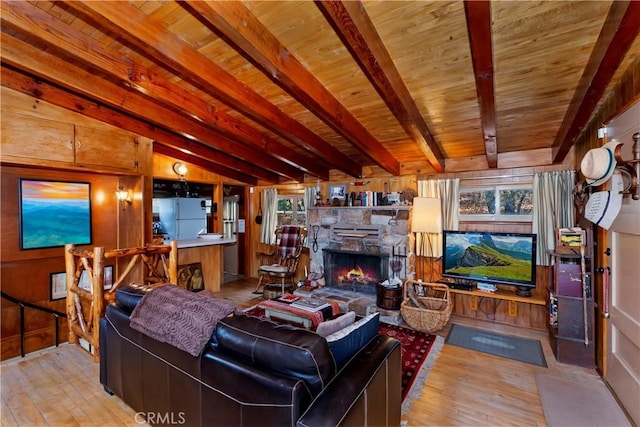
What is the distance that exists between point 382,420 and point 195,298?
128 cm

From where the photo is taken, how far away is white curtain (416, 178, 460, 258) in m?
4.09

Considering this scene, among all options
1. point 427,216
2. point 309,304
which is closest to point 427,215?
point 427,216

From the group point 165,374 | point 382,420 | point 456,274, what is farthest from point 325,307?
point 456,274

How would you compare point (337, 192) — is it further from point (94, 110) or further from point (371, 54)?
point (94, 110)

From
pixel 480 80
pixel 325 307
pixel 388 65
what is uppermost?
pixel 388 65

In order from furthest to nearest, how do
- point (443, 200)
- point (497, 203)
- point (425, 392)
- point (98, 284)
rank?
1. point (443, 200)
2. point (497, 203)
3. point (98, 284)
4. point (425, 392)

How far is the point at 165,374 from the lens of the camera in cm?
167

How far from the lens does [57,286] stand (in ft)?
11.3

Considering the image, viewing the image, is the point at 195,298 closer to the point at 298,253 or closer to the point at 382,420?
the point at 382,420

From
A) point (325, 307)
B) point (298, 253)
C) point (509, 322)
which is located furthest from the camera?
point (298, 253)

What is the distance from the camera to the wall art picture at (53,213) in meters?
3.15

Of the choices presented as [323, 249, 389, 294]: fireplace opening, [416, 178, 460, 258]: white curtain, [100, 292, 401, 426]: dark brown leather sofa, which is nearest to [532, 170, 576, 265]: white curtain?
[416, 178, 460, 258]: white curtain

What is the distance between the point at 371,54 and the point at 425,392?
2607 millimetres

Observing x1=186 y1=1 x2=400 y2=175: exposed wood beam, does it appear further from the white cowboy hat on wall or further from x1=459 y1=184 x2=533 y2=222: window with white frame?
x1=459 y1=184 x2=533 y2=222: window with white frame
